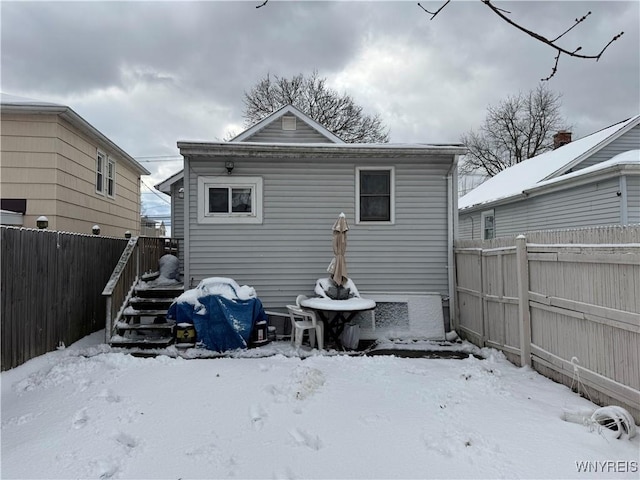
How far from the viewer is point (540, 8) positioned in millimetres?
3078

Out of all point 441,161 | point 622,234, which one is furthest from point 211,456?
point 441,161

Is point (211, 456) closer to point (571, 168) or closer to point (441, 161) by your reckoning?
point (441, 161)

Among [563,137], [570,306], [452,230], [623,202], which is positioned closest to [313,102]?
[563,137]

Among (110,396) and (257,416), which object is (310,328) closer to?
(257,416)

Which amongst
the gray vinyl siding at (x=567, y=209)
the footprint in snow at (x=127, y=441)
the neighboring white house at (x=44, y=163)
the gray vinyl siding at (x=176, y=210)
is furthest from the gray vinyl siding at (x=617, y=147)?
the footprint in snow at (x=127, y=441)

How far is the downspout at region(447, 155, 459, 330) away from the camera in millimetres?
7523

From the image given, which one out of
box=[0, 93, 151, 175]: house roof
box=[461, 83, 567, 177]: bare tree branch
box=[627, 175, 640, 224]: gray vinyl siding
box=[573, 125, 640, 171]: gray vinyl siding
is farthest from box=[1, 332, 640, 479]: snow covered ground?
box=[461, 83, 567, 177]: bare tree branch

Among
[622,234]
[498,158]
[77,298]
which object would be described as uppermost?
[498,158]

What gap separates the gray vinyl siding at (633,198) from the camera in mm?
9320

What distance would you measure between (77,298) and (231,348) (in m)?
2.59

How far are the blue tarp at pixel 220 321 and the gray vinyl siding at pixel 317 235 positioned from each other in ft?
4.40

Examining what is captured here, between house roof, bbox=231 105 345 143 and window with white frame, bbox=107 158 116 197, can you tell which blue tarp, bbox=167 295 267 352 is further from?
house roof, bbox=231 105 345 143

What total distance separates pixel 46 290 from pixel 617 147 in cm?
1569

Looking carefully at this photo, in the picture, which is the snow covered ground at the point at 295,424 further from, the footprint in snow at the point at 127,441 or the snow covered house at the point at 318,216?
the snow covered house at the point at 318,216
